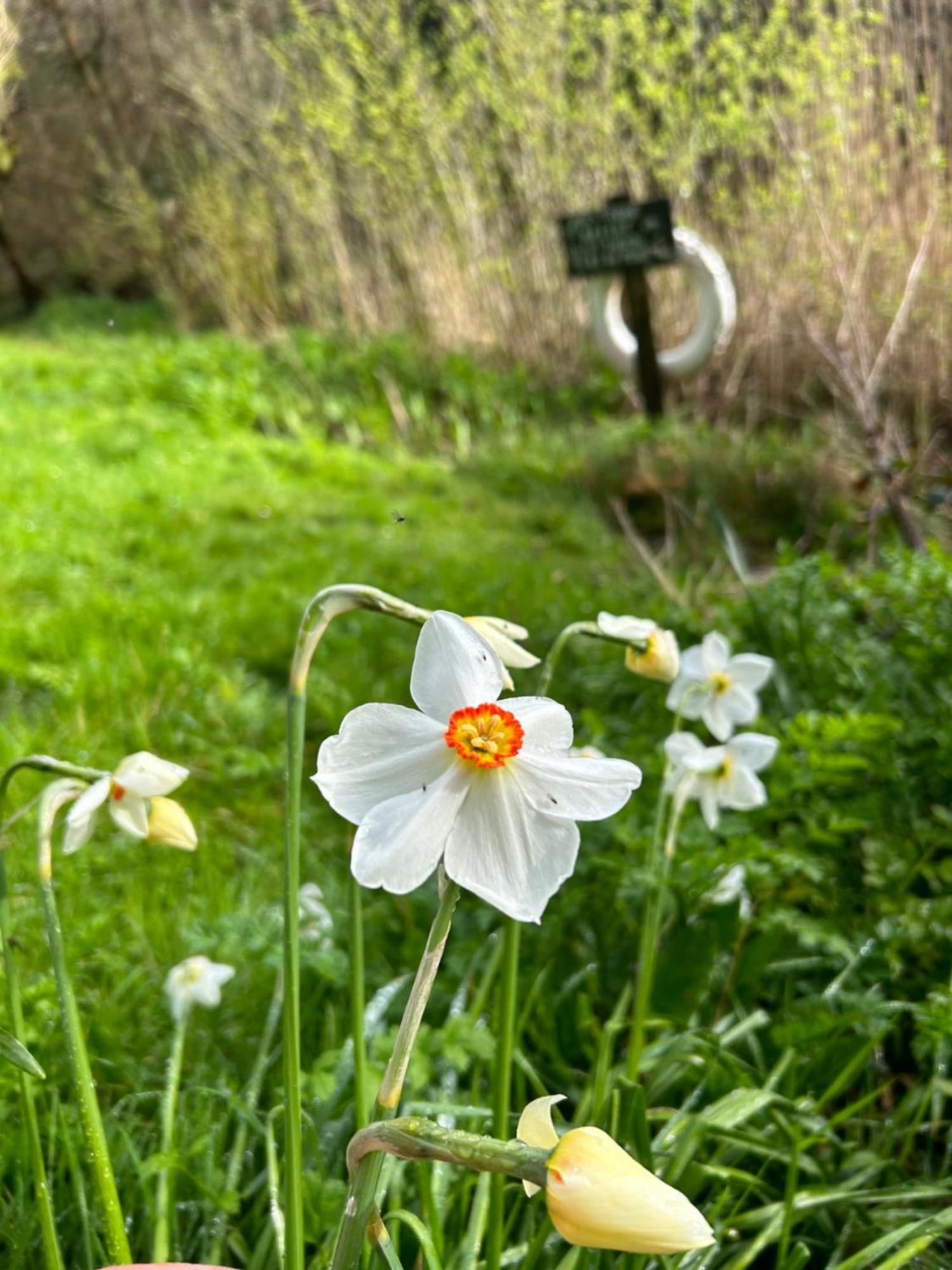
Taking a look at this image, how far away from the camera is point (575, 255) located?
3713mm

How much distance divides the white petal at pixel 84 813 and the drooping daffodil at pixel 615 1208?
0.44m

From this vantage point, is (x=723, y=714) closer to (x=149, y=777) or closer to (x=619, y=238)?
(x=149, y=777)

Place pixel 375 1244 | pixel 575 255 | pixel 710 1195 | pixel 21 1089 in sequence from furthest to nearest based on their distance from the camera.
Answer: pixel 575 255, pixel 710 1195, pixel 21 1089, pixel 375 1244

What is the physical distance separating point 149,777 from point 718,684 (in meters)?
0.69

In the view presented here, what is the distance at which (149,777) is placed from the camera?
0.75 metres

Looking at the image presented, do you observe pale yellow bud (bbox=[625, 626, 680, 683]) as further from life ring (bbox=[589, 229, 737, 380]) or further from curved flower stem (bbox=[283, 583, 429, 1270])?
life ring (bbox=[589, 229, 737, 380])

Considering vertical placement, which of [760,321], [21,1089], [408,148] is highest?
[408,148]

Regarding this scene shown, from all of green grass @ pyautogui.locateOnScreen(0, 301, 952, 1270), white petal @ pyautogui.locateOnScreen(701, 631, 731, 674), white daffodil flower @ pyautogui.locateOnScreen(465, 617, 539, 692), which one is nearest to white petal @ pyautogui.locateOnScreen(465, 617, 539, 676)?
white daffodil flower @ pyautogui.locateOnScreen(465, 617, 539, 692)

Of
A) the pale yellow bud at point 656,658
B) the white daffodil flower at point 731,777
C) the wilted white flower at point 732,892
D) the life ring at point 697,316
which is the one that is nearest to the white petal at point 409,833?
the pale yellow bud at point 656,658

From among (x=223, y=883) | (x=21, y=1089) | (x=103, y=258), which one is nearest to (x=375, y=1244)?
(x=21, y=1089)

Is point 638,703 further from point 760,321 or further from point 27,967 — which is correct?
point 760,321

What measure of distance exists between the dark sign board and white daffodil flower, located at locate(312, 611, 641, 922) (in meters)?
3.28

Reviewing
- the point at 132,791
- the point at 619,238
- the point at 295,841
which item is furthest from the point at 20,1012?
the point at 619,238

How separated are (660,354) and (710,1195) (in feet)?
12.0
